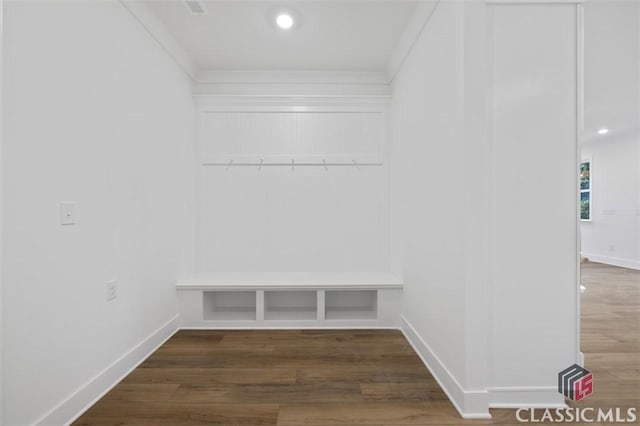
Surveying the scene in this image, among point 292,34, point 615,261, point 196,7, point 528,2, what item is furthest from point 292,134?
point 615,261

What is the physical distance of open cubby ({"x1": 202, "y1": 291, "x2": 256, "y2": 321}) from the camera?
3016 mm

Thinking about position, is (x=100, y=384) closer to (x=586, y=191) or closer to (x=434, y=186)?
(x=434, y=186)

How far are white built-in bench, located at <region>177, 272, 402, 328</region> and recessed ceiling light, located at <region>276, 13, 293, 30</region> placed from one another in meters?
2.17

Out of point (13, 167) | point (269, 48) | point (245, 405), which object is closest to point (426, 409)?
point (245, 405)

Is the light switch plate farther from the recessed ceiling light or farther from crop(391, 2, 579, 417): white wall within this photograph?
crop(391, 2, 579, 417): white wall

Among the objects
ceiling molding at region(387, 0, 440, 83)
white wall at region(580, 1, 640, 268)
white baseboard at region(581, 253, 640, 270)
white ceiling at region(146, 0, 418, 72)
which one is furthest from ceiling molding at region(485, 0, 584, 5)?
white baseboard at region(581, 253, 640, 270)

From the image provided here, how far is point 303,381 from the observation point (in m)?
2.03

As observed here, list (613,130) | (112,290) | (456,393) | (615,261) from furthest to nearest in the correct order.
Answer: (615,261) < (613,130) < (112,290) < (456,393)

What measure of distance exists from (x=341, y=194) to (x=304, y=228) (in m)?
0.53

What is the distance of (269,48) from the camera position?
110 inches

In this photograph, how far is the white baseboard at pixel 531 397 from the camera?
1.72 meters

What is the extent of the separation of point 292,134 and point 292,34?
3.15ft

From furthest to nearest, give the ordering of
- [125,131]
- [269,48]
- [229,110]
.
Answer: [229,110] < [269,48] < [125,131]

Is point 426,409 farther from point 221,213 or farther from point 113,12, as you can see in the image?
point 113,12
